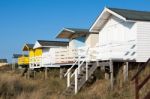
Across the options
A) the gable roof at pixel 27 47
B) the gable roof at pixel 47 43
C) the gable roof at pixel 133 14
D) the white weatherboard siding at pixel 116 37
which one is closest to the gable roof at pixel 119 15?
the gable roof at pixel 133 14

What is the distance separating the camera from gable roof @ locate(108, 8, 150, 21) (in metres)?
25.7

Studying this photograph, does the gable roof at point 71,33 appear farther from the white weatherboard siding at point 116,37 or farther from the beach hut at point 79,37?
the white weatherboard siding at point 116,37

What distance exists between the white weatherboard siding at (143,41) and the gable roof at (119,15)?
0.52 meters

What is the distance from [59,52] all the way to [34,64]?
7.66 metres

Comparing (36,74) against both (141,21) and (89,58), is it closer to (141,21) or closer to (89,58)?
(89,58)

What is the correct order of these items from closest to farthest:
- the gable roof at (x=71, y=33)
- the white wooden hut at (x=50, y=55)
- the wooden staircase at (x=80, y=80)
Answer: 1. the wooden staircase at (x=80, y=80)
2. the white wooden hut at (x=50, y=55)
3. the gable roof at (x=71, y=33)

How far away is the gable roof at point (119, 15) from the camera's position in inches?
1016

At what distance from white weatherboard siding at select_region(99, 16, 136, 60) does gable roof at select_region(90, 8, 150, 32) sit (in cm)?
43

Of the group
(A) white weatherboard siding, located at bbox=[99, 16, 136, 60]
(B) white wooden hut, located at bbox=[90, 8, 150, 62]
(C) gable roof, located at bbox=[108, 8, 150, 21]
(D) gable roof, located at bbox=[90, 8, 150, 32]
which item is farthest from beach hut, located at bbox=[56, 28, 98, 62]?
(C) gable roof, located at bbox=[108, 8, 150, 21]

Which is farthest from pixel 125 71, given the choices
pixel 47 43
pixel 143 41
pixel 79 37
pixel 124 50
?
pixel 47 43

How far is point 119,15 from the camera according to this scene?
86.9 ft

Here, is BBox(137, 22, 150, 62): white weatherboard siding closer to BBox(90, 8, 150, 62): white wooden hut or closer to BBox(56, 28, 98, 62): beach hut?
BBox(90, 8, 150, 62): white wooden hut

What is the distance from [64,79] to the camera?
31297 mm

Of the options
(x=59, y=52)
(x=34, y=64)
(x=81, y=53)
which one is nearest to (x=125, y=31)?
(x=81, y=53)
